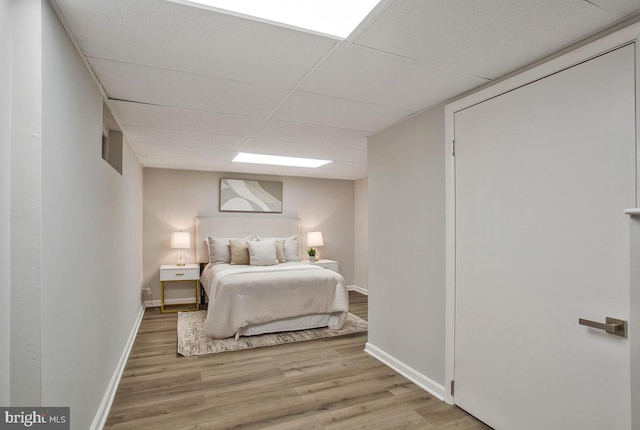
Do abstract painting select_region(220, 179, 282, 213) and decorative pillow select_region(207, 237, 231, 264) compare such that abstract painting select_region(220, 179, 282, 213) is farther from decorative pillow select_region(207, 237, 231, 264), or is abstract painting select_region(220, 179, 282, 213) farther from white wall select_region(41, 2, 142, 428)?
white wall select_region(41, 2, 142, 428)

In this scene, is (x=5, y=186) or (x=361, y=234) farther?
(x=361, y=234)

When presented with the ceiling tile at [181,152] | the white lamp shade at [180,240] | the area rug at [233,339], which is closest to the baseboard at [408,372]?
the area rug at [233,339]

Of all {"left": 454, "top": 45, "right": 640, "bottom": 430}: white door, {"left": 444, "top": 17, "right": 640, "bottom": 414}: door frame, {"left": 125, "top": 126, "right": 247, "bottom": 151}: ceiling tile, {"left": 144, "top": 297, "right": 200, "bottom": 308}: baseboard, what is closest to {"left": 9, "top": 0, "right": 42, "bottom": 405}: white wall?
{"left": 125, "top": 126, "right": 247, "bottom": 151}: ceiling tile

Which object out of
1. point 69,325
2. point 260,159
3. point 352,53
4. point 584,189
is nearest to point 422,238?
point 584,189

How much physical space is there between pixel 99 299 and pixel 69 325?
2.20 feet

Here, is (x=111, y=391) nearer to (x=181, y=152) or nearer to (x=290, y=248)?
(x=181, y=152)

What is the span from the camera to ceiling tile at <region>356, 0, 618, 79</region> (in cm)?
140

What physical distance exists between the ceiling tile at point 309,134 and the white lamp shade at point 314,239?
271 centimetres

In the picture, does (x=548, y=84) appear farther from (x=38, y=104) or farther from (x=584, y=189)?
(x=38, y=104)

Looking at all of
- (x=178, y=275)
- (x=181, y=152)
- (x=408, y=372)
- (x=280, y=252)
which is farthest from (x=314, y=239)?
(x=408, y=372)

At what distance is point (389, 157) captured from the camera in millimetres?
3100

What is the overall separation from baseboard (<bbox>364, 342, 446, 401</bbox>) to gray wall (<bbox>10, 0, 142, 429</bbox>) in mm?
2204

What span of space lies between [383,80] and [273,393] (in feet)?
7.74

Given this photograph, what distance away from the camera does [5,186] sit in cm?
118
